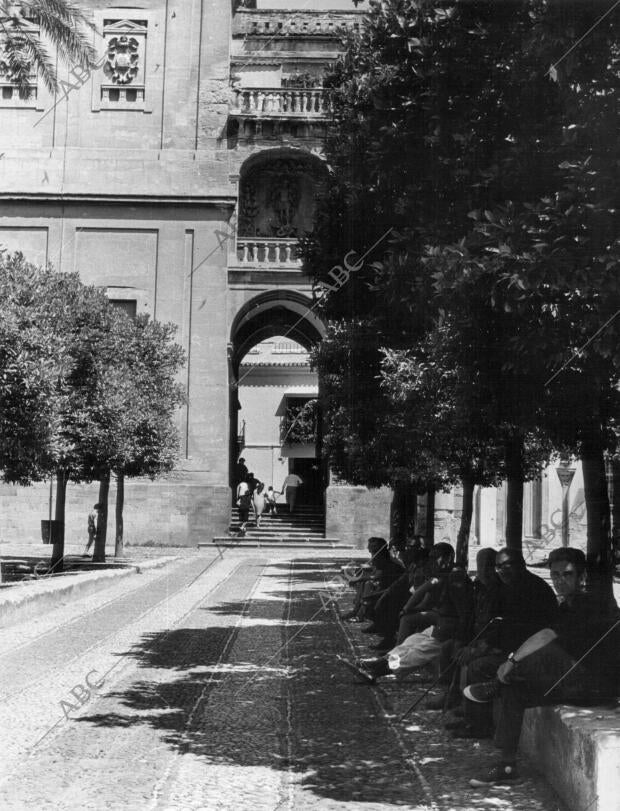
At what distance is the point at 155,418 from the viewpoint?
23766 millimetres

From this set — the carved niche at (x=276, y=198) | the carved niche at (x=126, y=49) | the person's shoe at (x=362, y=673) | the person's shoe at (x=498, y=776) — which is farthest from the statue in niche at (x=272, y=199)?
the person's shoe at (x=498, y=776)

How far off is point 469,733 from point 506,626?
0.79m

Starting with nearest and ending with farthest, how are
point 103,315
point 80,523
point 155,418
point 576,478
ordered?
point 103,315 → point 155,418 → point 80,523 → point 576,478

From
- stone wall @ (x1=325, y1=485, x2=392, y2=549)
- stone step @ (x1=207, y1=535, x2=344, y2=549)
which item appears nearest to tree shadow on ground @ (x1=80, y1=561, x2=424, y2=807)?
stone step @ (x1=207, y1=535, x2=344, y2=549)

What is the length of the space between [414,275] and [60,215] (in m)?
25.6

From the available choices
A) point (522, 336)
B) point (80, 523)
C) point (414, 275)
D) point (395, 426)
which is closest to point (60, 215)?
point (80, 523)

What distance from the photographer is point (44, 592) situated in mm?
13922

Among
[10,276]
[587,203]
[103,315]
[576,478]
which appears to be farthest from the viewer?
[576,478]

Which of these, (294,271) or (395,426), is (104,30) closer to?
(294,271)

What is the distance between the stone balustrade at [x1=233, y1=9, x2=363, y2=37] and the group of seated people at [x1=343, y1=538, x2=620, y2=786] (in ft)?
99.6

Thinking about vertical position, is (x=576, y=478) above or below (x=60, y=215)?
below

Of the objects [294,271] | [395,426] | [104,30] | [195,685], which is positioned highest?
[104,30]

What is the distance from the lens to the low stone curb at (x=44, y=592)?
1250 centimetres

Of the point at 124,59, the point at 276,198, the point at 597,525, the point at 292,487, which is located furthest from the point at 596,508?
the point at 292,487
